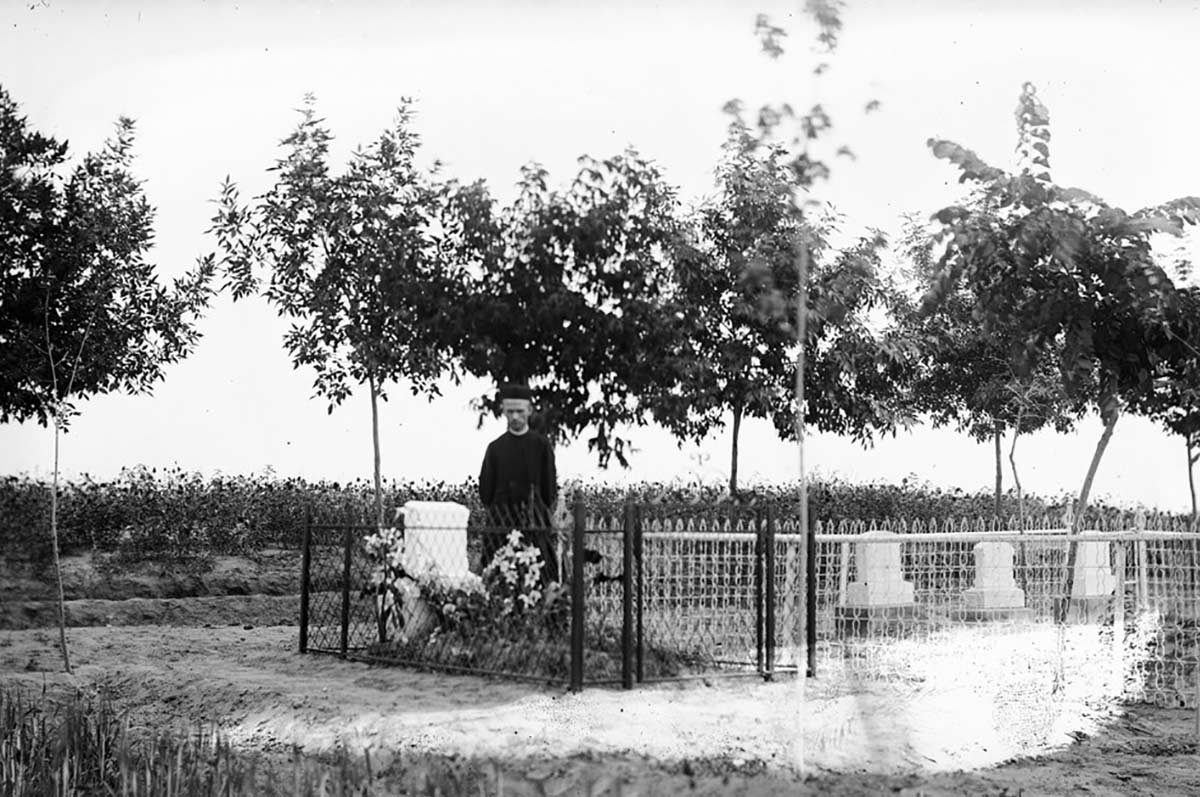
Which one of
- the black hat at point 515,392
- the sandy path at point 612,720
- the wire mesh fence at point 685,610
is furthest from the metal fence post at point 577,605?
the black hat at point 515,392

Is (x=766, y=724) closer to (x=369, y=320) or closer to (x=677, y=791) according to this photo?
(x=677, y=791)

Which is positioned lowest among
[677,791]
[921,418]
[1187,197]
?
[677,791]

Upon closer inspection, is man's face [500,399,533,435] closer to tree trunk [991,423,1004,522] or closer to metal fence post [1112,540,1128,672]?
metal fence post [1112,540,1128,672]

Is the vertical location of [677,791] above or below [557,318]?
below

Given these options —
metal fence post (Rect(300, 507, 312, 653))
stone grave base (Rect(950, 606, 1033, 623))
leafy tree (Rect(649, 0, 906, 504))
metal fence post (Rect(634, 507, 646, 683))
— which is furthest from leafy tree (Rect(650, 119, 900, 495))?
metal fence post (Rect(634, 507, 646, 683))

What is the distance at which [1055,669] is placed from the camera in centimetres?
867

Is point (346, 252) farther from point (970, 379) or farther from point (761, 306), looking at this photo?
point (970, 379)

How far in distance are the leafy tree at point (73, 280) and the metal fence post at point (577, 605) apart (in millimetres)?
5527

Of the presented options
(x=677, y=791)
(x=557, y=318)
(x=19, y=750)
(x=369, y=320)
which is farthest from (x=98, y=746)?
(x=369, y=320)

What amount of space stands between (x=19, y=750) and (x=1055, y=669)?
5.84m

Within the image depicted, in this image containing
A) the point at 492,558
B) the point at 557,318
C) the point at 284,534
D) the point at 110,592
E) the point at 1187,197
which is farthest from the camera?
the point at 284,534

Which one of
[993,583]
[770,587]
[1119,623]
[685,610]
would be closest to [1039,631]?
[1119,623]

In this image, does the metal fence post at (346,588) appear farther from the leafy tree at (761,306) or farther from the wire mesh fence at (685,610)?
the leafy tree at (761,306)

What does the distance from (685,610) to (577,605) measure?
1.40 m
